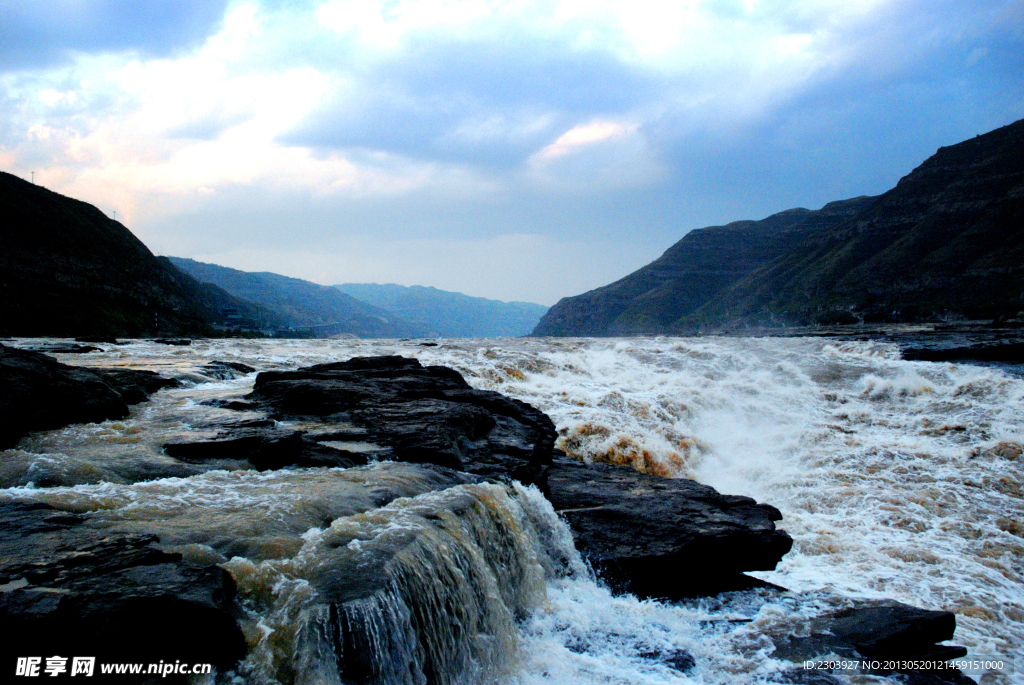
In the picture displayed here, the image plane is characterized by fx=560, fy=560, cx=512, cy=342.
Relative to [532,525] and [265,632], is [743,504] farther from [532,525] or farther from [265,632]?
[265,632]

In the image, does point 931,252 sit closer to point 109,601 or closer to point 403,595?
point 403,595

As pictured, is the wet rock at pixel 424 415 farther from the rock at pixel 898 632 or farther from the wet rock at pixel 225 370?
the rock at pixel 898 632

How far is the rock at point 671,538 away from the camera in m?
9.66

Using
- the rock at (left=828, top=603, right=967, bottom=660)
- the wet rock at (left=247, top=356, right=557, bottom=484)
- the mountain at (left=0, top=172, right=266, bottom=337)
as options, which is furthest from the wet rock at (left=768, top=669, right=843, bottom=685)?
the mountain at (left=0, top=172, right=266, bottom=337)

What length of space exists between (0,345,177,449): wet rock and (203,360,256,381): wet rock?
6.55 m

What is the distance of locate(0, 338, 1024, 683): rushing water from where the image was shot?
567 cm

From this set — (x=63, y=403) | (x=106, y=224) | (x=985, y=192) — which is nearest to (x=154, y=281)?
(x=106, y=224)

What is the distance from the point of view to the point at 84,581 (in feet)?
14.0

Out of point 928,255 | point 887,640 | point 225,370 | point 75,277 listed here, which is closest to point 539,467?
point 887,640

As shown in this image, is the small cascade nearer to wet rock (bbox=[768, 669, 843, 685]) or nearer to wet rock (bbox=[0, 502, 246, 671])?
wet rock (bbox=[0, 502, 246, 671])

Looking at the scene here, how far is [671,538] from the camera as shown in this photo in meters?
10.0

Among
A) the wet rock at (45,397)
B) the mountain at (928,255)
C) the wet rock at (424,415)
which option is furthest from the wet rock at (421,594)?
the mountain at (928,255)

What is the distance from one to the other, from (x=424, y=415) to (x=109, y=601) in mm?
7937

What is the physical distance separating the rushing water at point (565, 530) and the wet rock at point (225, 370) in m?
0.51
